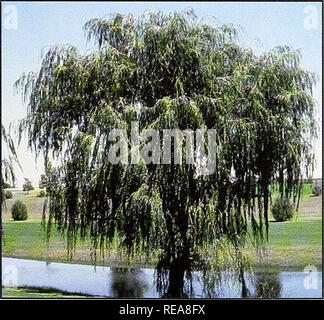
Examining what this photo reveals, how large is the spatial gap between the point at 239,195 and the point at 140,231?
1.01m

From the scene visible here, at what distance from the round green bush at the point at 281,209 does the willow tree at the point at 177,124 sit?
0.07 m

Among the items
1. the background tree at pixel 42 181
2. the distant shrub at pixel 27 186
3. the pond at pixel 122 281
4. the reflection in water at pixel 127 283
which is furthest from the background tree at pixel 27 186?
the reflection in water at pixel 127 283

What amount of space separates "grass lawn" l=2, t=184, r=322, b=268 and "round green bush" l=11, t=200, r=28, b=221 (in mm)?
38

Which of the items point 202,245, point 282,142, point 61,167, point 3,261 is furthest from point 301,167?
point 3,261

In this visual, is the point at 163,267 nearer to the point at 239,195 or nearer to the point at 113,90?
the point at 239,195

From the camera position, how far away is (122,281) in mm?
→ 5766

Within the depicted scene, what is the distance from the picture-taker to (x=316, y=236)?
5633 mm

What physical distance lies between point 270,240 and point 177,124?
145 centimetres

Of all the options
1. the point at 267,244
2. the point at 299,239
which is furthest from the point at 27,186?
the point at 299,239

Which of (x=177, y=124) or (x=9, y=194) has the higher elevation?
(x=177, y=124)

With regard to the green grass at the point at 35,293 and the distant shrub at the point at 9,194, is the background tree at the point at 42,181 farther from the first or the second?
the green grass at the point at 35,293

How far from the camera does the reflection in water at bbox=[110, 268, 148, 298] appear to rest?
5590 mm

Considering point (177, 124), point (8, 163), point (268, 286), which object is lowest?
point (268, 286)

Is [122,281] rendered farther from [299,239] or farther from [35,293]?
[299,239]
